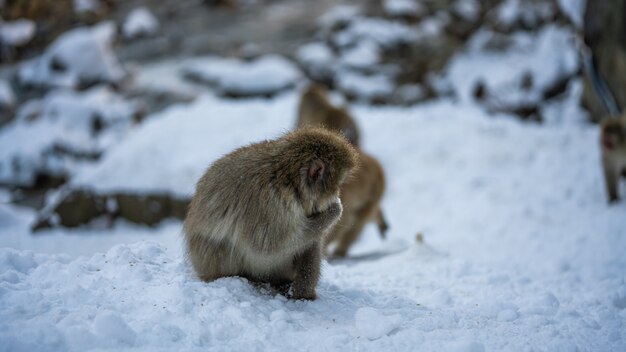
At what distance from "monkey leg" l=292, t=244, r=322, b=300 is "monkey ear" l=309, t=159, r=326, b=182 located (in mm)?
394

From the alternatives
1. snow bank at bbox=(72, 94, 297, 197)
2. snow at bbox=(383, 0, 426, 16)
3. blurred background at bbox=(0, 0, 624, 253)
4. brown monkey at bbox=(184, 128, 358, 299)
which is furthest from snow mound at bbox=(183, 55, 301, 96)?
brown monkey at bbox=(184, 128, 358, 299)

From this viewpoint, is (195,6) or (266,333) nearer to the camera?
(266,333)

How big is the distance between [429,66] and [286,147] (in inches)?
582

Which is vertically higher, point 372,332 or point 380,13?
point 372,332

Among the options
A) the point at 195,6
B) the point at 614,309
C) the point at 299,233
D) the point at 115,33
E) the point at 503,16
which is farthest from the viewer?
the point at 195,6

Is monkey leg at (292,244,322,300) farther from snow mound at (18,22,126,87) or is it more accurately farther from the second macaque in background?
snow mound at (18,22,126,87)

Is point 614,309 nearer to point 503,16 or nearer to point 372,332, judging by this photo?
point 372,332

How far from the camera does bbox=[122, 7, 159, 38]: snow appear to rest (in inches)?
850

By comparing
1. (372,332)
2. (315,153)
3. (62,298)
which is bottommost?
(372,332)

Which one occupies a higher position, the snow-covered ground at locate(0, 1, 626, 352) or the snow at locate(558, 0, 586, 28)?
the snow at locate(558, 0, 586, 28)

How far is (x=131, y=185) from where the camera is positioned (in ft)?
27.6

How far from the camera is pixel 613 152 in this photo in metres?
6.29

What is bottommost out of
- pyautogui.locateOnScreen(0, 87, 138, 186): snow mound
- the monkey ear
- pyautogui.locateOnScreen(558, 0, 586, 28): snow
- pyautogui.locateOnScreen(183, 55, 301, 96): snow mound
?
pyautogui.locateOnScreen(0, 87, 138, 186): snow mound

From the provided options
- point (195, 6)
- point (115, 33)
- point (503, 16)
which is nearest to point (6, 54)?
point (115, 33)
